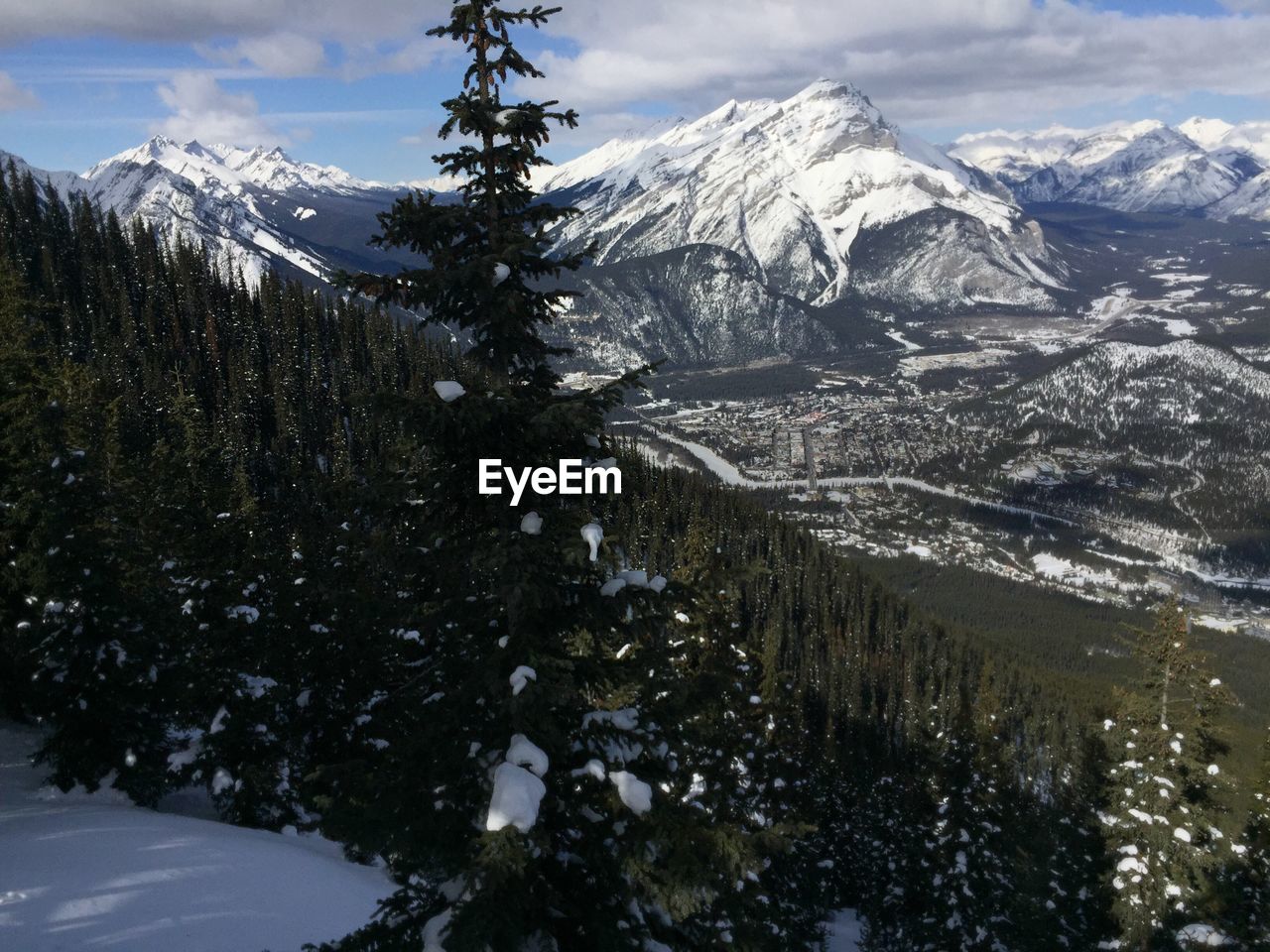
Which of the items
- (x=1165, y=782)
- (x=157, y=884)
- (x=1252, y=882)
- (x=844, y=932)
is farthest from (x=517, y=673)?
(x=844, y=932)

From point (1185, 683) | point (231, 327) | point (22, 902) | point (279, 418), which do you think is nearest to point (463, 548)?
point (22, 902)

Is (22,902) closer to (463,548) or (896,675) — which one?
(463,548)

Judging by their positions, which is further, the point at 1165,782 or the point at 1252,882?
the point at 1252,882

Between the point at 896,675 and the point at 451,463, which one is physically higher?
the point at 451,463

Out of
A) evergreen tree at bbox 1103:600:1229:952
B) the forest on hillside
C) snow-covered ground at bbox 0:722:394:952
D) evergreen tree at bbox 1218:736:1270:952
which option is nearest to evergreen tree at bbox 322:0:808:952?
the forest on hillside

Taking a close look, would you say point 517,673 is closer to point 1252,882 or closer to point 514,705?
point 514,705

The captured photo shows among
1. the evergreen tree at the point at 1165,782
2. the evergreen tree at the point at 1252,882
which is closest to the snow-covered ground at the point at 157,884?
the evergreen tree at the point at 1165,782

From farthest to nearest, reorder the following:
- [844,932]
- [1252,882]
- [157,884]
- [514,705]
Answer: [844,932] < [1252,882] < [157,884] < [514,705]
